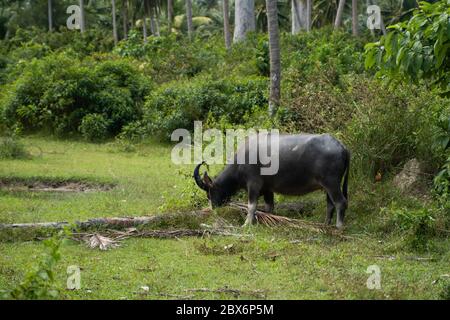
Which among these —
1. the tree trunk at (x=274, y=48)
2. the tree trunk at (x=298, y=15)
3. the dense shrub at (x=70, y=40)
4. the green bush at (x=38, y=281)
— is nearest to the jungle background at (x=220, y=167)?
the green bush at (x=38, y=281)

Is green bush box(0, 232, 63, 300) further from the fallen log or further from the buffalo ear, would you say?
the buffalo ear

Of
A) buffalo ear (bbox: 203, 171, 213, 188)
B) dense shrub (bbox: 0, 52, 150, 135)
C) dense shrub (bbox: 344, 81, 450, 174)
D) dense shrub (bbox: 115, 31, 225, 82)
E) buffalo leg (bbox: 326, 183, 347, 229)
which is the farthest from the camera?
dense shrub (bbox: 115, 31, 225, 82)

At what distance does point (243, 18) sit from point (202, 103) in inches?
401

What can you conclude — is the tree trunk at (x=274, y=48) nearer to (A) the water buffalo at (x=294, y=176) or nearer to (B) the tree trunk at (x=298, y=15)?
(A) the water buffalo at (x=294, y=176)

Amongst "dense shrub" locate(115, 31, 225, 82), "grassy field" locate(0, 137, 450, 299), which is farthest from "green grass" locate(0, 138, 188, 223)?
"dense shrub" locate(115, 31, 225, 82)

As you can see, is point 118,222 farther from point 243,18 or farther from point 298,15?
point 298,15

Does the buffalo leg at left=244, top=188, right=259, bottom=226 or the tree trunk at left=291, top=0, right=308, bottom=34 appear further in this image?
the tree trunk at left=291, top=0, right=308, bottom=34

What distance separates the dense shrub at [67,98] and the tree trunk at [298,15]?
49.6 feet

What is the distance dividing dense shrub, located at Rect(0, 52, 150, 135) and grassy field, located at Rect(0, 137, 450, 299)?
7.07m

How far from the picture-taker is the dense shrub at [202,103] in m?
19.1

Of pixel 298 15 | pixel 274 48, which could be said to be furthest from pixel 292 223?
pixel 298 15

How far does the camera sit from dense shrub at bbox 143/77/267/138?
1909cm

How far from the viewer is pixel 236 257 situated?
9039mm
